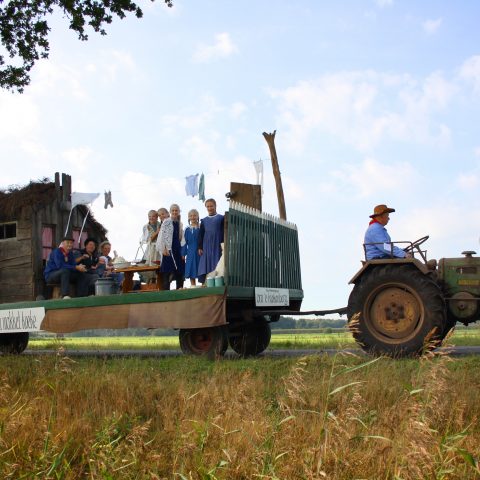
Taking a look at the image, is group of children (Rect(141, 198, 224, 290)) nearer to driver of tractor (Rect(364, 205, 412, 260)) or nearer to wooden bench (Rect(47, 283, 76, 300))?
wooden bench (Rect(47, 283, 76, 300))

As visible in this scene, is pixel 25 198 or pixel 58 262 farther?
pixel 25 198

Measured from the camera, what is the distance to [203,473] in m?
3.20

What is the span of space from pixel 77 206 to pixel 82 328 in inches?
171

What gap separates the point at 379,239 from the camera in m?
9.16

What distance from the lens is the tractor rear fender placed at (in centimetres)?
868

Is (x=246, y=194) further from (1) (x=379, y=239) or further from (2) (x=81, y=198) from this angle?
(2) (x=81, y=198)

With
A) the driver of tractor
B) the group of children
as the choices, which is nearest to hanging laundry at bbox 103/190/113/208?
the group of children

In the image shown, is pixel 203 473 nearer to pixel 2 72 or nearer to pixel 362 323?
pixel 362 323

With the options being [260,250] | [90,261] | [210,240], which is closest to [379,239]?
[260,250]

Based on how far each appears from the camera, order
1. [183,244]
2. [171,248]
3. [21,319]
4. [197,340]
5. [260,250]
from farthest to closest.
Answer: [21,319], [183,244], [171,248], [260,250], [197,340]

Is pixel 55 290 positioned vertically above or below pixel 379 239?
below

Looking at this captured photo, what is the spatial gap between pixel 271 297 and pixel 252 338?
3.16ft

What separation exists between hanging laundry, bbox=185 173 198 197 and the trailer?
7.56 ft

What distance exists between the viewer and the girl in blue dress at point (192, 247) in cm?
1044
